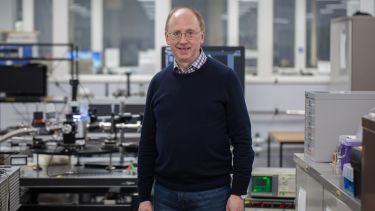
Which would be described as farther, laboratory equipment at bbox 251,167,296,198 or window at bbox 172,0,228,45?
window at bbox 172,0,228,45

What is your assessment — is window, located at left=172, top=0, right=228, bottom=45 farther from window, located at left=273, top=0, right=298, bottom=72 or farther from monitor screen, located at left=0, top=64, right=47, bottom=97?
monitor screen, located at left=0, top=64, right=47, bottom=97

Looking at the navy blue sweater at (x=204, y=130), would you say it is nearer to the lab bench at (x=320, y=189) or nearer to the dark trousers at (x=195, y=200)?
the dark trousers at (x=195, y=200)

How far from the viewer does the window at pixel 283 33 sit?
6520 millimetres

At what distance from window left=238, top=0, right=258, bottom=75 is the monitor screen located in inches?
115

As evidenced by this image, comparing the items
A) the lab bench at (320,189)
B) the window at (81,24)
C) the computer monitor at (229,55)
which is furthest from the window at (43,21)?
the lab bench at (320,189)

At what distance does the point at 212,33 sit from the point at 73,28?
70.6 inches

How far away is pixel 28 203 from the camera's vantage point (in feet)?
11.1

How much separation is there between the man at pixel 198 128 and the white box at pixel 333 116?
485 millimetres

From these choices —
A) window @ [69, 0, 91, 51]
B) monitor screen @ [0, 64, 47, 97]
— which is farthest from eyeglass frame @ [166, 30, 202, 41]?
window @ [69, 0, 91, 51]

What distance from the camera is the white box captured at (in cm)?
223

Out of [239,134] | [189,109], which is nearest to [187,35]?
[189,109]

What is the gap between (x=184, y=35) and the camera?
1863 mm

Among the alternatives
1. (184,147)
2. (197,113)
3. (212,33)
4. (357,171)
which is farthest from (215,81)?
(212,33)

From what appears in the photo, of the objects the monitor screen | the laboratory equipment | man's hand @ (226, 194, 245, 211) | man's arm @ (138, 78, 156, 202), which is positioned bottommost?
the laboratory equipment
